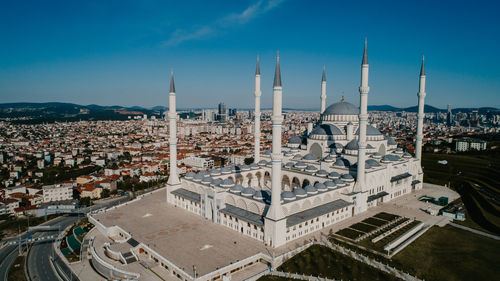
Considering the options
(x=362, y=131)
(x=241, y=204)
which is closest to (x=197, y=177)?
(x=241, y=204)

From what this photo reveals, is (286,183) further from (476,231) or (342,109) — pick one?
(476,231)

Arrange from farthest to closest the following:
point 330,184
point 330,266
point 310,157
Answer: point 310,157 < point 330,184 < point 330,266

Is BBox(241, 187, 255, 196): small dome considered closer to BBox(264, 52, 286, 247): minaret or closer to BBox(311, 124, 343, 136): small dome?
BBox(264, 52, 286, 247): minaret

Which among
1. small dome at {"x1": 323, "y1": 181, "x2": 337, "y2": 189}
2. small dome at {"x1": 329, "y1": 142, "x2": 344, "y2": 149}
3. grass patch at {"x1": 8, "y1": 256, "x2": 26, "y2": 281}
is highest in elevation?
small dome at {"x1": 329, "y1": 142, "x2": 344, "y2": 149}

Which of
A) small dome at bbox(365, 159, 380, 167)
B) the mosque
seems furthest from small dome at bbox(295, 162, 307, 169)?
small dome at bbox(365, 159, 380, 167)

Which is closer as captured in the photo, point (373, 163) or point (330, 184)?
point (330, 184)

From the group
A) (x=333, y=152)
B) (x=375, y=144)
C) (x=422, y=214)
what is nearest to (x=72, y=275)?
(x=333, y=152)
